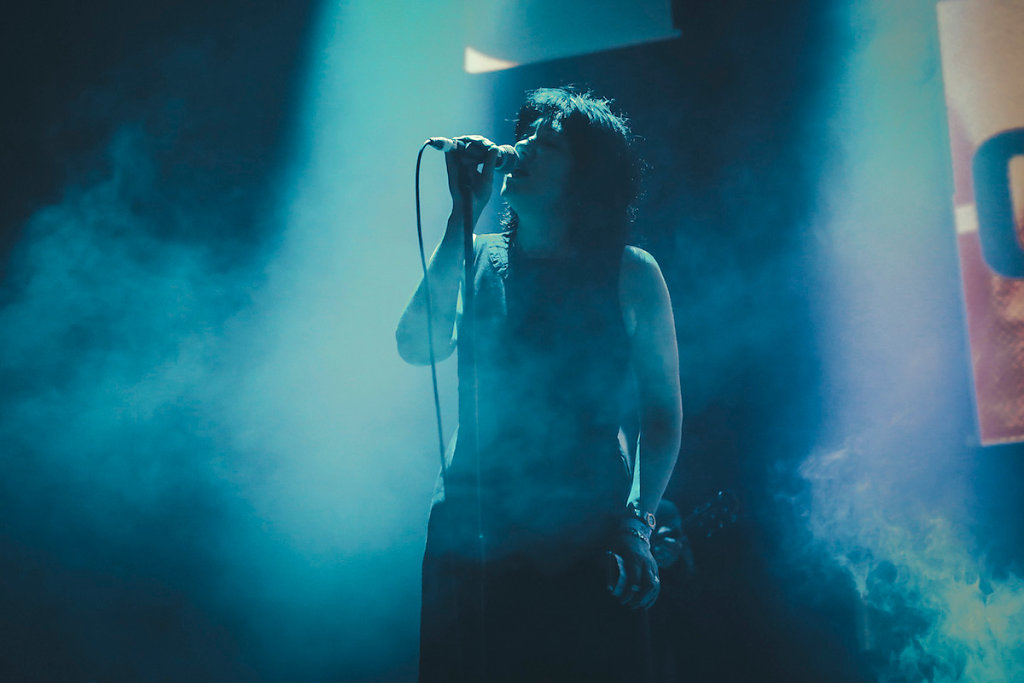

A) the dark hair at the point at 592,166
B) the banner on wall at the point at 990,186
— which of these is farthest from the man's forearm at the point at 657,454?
the banner on wall at the point at 990,186

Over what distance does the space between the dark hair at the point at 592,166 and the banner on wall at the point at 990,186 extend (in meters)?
1.46

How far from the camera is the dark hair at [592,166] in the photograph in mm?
1318

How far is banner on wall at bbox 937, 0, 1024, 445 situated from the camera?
1.94 metres

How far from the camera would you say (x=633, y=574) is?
1008 millimetres

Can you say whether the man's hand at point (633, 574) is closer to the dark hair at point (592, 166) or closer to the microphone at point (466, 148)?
the dark hair at point (592, 166)

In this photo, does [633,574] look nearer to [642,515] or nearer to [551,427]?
[642,515]

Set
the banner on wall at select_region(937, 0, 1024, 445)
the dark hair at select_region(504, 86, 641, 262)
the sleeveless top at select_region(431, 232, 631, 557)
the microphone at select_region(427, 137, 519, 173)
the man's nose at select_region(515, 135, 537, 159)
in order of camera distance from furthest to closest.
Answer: the banner on wall at select_region(937, 0, 1024, 445), the dark hair at select_region(504, 86, 641, 262), the man's nose at select_region(515, 135, 537, 159), the sleeveless top at select_region(431, 232, 631, 557), the microphone at select_region(427, 137, 519, 173)

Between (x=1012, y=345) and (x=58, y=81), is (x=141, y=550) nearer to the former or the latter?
(x=58, y=81)

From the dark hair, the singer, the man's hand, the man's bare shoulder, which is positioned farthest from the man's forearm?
the dark hair

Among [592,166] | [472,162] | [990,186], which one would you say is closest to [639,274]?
[592,166]

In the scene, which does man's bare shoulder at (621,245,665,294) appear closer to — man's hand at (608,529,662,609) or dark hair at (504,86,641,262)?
dark hair at (504,86,641,262)

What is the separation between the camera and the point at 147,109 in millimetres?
2041

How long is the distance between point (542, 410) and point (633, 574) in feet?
1.14

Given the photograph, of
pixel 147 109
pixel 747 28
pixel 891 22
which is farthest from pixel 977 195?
pixel 147 109
